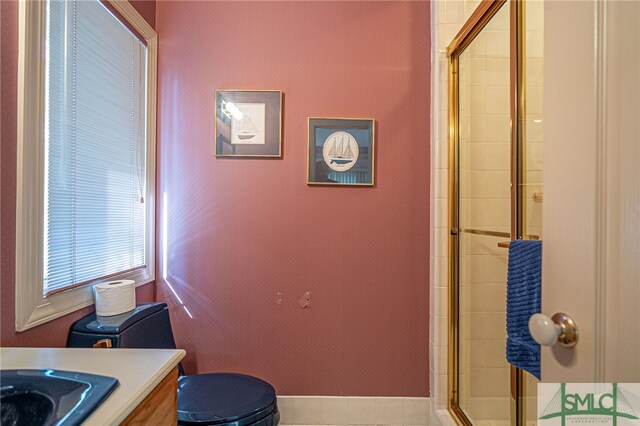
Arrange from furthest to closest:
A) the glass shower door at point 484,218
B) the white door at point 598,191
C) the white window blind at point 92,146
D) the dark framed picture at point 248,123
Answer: the dark framed picture at point 248,123 < the glass shower door at point 484,218 < the white window blind at point 92,146 < the white door at point 598,191

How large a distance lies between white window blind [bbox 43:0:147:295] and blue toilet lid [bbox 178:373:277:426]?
600mm

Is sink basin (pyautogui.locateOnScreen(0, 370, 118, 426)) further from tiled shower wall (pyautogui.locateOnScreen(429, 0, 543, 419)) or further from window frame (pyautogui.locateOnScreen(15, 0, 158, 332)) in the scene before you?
tiled shower wall (pyautogui.locateOnScreen(429, 0, 543, 419))

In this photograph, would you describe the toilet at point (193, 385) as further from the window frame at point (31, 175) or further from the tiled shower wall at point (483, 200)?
the tiled shower wall at point (483, 200)

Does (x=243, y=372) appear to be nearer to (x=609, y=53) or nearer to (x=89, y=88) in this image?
(x=89, y=88)

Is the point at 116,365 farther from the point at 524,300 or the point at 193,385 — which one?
the point at 524,300

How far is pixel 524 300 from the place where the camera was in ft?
2.62

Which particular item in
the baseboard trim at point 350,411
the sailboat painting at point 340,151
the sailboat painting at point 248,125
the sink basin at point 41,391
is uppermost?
the sailboat painting at point 248,125

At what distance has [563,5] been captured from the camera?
584 mm

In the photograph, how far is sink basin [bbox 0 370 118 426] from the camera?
0.70m

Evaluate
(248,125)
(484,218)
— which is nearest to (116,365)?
(248,125)

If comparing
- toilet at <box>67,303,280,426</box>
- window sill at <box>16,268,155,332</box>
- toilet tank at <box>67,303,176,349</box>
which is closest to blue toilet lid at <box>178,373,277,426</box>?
toilet at <box>67,303,280,426</box>

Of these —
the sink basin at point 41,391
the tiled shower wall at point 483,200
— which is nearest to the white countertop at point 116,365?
the sink basin at point 41,391

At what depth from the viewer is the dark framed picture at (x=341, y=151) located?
180cm

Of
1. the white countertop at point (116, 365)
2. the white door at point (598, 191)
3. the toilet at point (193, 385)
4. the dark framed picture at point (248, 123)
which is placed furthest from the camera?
the dark framed picture at point (248, 123)
